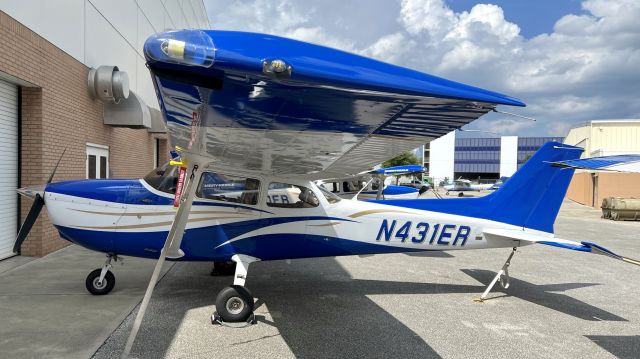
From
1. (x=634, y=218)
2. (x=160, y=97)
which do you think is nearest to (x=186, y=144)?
(x=160, y=97)

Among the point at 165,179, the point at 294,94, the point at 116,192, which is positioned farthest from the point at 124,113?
the point at 294,94

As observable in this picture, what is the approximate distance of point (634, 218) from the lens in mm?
19484

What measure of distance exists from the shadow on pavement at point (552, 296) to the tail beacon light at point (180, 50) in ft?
18.1

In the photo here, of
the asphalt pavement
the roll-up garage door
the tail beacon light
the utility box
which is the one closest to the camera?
the tail beacon light

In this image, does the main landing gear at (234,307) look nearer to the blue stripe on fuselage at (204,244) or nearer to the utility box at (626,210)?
the blue stripe on fuselage at (204,244)

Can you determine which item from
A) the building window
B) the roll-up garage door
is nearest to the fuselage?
the roll-up garage door

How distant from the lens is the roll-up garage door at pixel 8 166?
270 inches

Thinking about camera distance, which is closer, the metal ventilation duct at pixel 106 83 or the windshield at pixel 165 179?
the windshield at pixel 165 179

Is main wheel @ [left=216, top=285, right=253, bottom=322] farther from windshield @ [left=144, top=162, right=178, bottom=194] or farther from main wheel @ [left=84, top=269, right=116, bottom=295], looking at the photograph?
main wheel @ [left=84, top=269, right=116, bottom=295]

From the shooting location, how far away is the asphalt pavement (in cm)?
392

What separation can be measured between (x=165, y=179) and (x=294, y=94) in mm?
3614

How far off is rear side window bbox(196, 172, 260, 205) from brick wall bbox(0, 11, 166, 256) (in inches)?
156

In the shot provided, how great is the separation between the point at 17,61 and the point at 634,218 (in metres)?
24.0

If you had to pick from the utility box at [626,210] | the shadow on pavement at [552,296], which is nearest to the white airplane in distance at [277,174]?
the shadow on pavement at [552,296]
